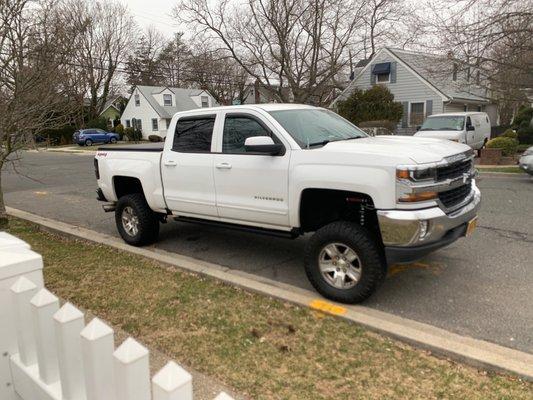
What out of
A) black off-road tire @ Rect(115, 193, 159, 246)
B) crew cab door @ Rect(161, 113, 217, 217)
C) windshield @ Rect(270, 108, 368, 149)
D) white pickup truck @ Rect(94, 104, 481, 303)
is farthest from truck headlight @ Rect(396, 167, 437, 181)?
black off-road tire @ Rect(115, 193, 159, 246)

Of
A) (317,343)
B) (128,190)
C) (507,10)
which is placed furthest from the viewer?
(507,10)

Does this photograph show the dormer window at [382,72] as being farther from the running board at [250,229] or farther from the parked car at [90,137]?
the running board at [250,229]

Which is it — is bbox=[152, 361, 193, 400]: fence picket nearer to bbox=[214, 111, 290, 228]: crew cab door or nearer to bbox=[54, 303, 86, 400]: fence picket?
bbox=[54, 303, 86, 400]: fence picket

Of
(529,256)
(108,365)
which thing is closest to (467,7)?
(529,256)

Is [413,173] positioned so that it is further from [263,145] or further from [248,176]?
[248,176]

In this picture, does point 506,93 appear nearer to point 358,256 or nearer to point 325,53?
point 358,256

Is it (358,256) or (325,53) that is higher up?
(325,53)

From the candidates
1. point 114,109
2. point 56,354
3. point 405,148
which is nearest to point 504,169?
point 405,148

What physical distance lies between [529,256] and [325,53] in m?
26.4

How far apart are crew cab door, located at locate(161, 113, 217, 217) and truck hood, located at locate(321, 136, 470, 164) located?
1.62 meters

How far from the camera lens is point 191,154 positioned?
219 inches

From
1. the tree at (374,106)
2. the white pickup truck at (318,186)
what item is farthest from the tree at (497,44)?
the tree at (374,106)

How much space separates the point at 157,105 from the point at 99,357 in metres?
47.7

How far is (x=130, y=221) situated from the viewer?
21.2ft
